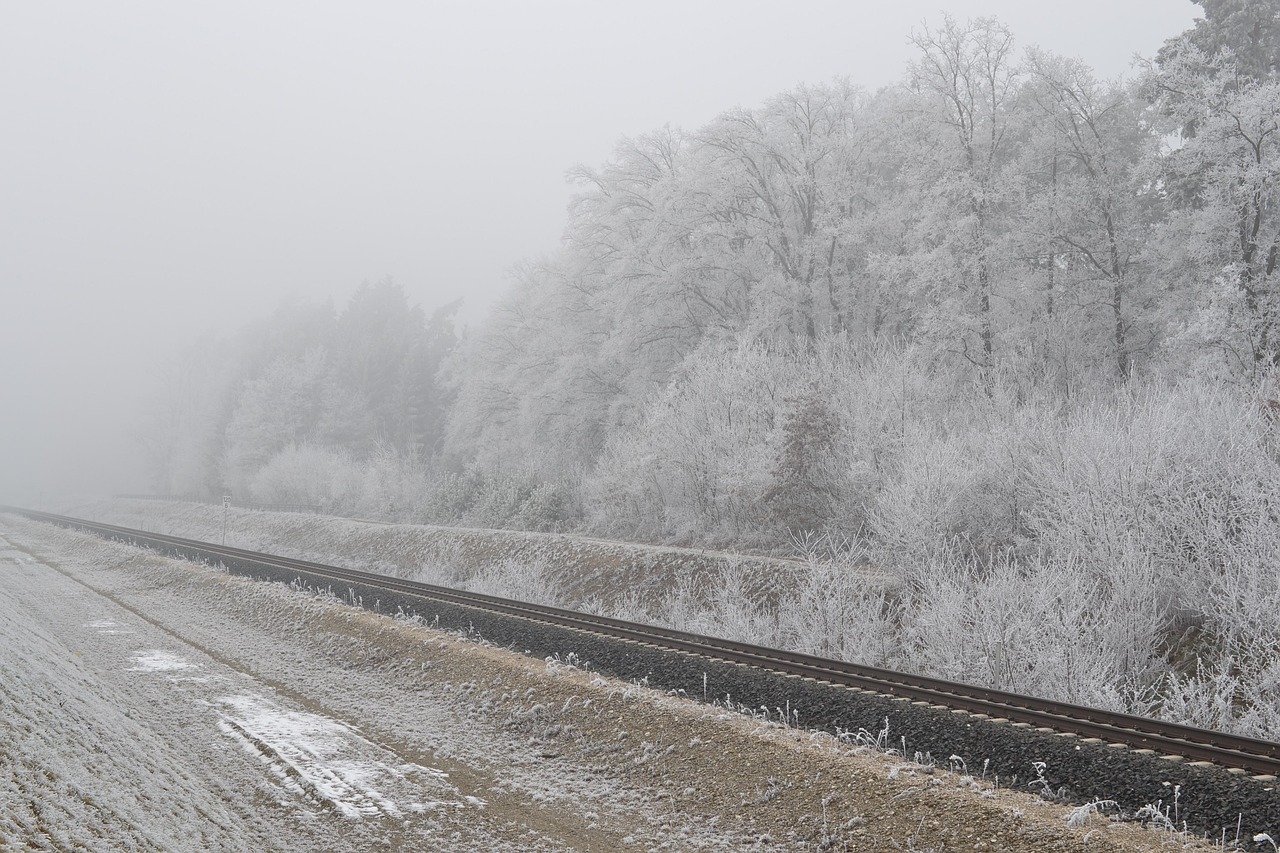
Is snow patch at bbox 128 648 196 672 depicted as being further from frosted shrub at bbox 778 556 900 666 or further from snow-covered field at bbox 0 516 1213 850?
frosted shrub at bbox 778 556 900 666

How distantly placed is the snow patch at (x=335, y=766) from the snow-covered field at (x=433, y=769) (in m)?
0.03

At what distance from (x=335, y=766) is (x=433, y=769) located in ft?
3.61

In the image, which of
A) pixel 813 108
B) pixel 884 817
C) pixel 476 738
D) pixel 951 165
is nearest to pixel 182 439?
pixel 813 108

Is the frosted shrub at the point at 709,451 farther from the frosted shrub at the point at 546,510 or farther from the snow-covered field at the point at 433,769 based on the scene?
the snow-covered field at the point at 433,769

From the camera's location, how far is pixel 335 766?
373 inches

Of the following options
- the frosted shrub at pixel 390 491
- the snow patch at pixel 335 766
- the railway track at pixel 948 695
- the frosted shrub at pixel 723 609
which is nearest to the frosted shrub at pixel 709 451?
the frosted shrub at pixel 723 609

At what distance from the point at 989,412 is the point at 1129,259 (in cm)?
1020

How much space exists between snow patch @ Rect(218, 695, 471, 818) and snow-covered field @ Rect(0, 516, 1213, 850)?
0.11 feet

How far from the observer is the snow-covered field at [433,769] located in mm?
6789

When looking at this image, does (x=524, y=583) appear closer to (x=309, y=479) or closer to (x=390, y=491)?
(x=390, y=491)

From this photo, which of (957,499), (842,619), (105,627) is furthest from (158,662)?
(957,499)

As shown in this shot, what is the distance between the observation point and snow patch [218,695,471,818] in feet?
28.0

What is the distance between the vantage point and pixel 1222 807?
6.47 m

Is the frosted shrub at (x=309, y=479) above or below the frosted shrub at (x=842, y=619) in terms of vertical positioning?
above
